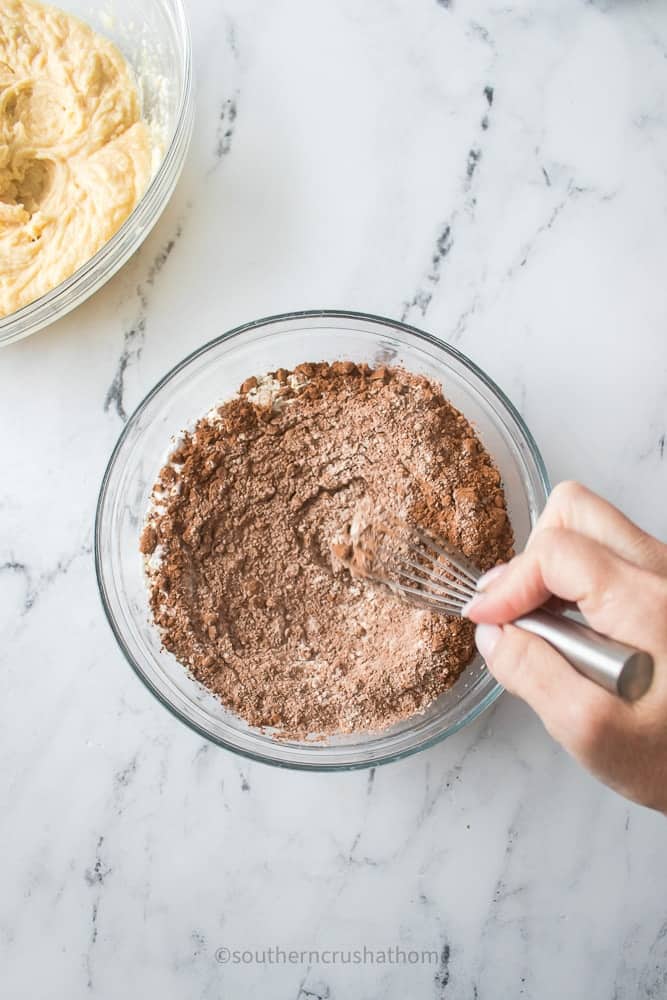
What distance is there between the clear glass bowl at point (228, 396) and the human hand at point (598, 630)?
0.45m

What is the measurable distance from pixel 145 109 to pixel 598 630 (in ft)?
5.23

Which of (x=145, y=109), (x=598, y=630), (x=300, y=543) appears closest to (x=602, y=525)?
(x=598, y=630)

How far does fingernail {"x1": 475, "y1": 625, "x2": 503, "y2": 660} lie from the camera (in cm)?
136

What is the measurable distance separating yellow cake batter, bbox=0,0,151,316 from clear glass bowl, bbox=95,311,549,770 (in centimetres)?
38

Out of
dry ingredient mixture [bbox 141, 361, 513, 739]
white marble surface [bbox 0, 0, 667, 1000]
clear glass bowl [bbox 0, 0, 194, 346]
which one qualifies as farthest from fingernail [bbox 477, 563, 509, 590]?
clear glass bowl [bbox 0, 0, 194, 346]

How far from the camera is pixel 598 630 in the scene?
4.20 ft

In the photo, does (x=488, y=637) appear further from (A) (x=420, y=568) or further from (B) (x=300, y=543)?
(B) (x=300, y=543)

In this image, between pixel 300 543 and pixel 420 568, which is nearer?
pixel 420 568

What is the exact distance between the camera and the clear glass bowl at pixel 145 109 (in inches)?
70.2

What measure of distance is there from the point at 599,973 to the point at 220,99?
220 centimetres

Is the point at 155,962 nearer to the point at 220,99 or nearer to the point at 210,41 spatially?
the point at 220,99

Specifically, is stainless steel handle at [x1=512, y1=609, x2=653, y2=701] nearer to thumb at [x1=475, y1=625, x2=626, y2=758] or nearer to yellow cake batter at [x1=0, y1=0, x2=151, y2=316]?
thumb at [x1=475, y1=625, x2=626, y2=758]

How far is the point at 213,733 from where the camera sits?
1.79 m

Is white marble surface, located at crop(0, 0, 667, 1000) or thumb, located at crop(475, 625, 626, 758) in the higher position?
white marble surface, located at crop(0, 0, 667, 1000)
